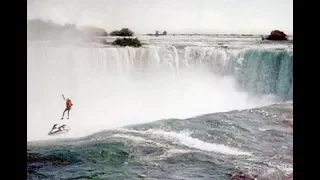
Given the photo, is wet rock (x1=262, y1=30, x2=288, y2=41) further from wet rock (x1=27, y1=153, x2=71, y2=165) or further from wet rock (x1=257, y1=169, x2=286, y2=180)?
wet rock (x1=27, y1=153, x2=71, y2=165)

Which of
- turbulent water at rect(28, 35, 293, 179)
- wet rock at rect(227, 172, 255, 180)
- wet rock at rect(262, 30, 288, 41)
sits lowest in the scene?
wet rock at rect(227, 172, 255, 180)

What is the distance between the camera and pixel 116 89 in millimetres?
1953

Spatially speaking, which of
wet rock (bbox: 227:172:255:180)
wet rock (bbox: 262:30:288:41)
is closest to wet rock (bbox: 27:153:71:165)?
wet rock (bbox: 227:172:255:180)

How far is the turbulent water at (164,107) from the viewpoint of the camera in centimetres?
189

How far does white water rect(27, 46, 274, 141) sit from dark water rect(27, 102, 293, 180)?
0.05 meters

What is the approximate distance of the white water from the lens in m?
1.94

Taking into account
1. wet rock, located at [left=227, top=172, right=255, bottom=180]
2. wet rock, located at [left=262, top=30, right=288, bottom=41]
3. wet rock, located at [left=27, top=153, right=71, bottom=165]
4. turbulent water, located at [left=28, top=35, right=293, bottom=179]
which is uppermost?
wet rock, located at [left=262, top=30, right=288, bottom=41]

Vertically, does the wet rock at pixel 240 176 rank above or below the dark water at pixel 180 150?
below

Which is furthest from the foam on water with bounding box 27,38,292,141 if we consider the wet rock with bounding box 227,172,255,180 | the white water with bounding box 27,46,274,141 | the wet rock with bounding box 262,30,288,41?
the wet rock with bounding box 227,172,255,180

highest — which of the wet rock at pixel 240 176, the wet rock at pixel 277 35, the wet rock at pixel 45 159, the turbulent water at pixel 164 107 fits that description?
the wet rock at pixel 277 35

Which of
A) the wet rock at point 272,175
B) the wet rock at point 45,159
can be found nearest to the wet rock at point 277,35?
the wet rock at point 272,175

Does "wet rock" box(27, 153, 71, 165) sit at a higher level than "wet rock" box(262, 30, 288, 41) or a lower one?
lower

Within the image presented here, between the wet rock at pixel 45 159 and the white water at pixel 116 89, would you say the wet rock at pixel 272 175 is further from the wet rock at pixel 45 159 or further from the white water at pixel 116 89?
the wet rock at pixel 45 159
